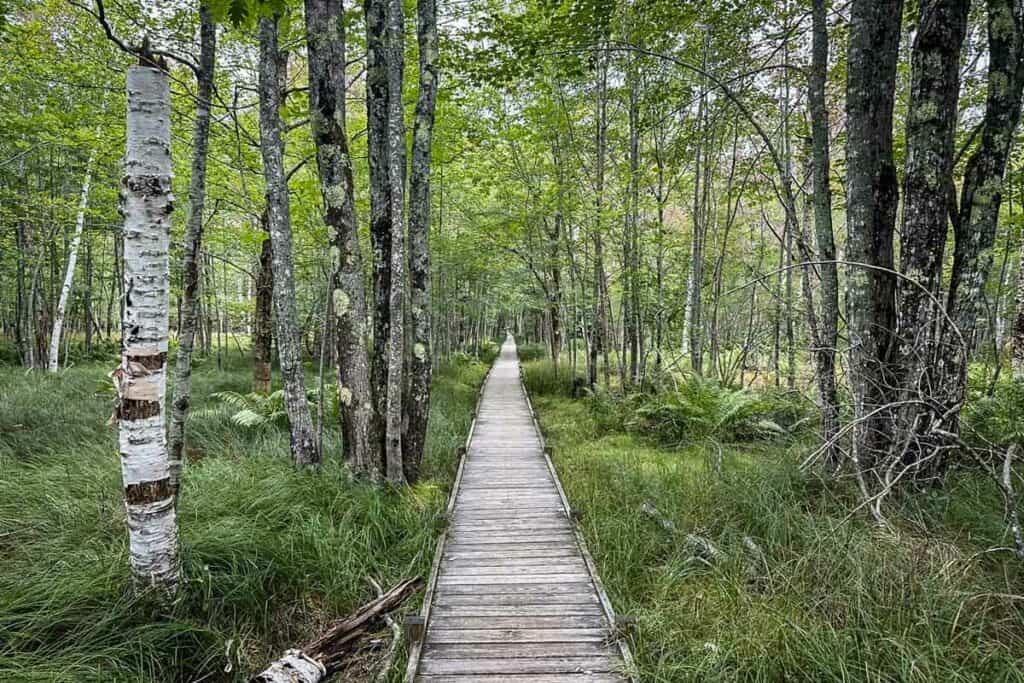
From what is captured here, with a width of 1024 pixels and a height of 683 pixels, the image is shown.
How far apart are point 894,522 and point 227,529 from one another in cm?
480

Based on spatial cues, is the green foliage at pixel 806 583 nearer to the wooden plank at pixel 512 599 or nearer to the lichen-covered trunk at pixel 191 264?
the wooden plank at pixel 512 599

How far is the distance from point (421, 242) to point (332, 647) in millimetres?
4033

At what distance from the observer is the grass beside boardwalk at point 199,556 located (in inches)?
99.5

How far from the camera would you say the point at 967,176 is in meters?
4.05

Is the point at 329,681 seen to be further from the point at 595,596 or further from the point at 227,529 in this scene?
the point at 595,596

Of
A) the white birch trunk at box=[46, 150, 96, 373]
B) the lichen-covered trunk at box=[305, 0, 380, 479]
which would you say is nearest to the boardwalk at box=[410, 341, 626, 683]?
the lichen-covered trunk at box=[305, 0, 380, 479]

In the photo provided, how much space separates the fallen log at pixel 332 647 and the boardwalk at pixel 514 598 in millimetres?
284

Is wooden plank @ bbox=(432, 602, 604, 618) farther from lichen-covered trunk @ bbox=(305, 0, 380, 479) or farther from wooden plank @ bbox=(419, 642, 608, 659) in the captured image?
lichen-covered trunk @ bbox=(305, 0, 380, 479)

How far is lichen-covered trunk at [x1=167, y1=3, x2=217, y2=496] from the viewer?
13.0 feet

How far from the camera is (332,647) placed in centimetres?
310

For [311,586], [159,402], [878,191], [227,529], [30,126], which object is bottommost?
[311,586]

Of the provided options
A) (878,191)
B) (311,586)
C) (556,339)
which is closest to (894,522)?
(878,191)

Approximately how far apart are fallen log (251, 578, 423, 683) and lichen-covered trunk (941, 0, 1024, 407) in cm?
469

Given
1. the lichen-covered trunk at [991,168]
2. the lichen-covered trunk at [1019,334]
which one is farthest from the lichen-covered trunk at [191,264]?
the lichen-covered trunk at [1019,334]
